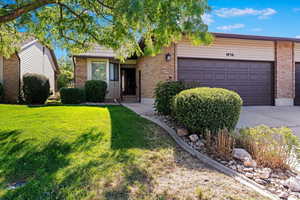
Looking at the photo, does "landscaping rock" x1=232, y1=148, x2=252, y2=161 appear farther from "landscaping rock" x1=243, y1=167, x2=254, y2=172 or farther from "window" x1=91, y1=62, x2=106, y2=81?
"window" x1=91, y1=62, x2=106, y2=81

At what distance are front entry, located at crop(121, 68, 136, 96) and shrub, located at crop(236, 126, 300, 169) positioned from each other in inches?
476

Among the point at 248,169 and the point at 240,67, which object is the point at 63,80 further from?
the point at 248,169

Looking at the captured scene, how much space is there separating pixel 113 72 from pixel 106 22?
24.2 feet

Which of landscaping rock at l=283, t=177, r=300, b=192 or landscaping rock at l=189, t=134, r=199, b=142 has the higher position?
landscaping rock at l=189, t=134, r=199, b=142

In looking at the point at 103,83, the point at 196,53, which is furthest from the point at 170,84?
the point at 103,83

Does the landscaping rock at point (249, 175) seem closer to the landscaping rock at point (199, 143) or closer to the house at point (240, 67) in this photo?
the landscaping rock at point (199, 143)

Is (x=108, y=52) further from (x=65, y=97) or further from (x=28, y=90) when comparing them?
(x=28, y=90)

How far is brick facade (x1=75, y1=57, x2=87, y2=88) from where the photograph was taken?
12.3 meters

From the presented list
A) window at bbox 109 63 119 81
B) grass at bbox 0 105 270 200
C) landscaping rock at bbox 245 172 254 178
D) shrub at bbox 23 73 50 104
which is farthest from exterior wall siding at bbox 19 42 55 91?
landscaping rock at bbox 245 172 254 178

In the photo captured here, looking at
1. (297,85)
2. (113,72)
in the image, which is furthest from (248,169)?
(113,72)

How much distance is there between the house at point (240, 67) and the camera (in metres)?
9.38

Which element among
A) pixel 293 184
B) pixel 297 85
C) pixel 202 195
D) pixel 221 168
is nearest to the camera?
pixel 202 195

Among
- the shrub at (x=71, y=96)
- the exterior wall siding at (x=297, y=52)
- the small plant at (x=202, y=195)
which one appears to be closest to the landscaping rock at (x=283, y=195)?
the small plant at (x=202, y=195)

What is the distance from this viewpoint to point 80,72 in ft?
40.4
